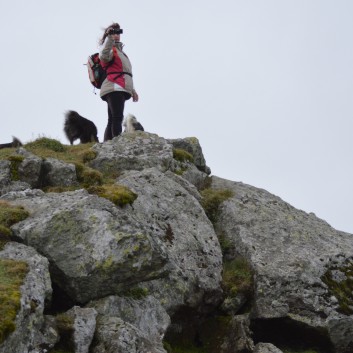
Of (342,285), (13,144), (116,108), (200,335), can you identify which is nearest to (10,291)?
(200,335)

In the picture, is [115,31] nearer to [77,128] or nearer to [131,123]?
[77,128]

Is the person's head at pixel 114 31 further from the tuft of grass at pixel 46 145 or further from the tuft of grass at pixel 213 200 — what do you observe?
the tuft of grass at pixel 213 200

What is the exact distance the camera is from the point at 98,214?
9812 millimetres

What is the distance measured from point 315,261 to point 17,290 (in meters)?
7.07

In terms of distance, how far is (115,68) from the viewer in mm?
17000

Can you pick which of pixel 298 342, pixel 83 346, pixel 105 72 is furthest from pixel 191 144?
pixel 83 346

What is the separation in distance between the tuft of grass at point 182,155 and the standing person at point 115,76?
2.20m

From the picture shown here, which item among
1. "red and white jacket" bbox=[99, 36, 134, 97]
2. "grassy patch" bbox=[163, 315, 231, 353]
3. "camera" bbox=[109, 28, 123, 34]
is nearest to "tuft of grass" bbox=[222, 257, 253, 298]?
"grassy patch" bbox=[163, 315, 231, 353]

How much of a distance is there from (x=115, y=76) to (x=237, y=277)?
777 cm

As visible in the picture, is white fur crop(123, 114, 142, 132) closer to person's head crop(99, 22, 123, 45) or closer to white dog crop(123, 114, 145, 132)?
white dog crop(123, 114, 145, 132)

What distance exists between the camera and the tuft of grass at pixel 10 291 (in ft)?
23.4

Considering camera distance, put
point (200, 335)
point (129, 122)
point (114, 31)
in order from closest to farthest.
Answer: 1. point (200, 335)
2. point (114, 31)
3. point (129, 122)

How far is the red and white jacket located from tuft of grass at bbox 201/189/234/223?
4327 millimetres

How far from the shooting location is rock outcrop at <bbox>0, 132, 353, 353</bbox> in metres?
8.59
